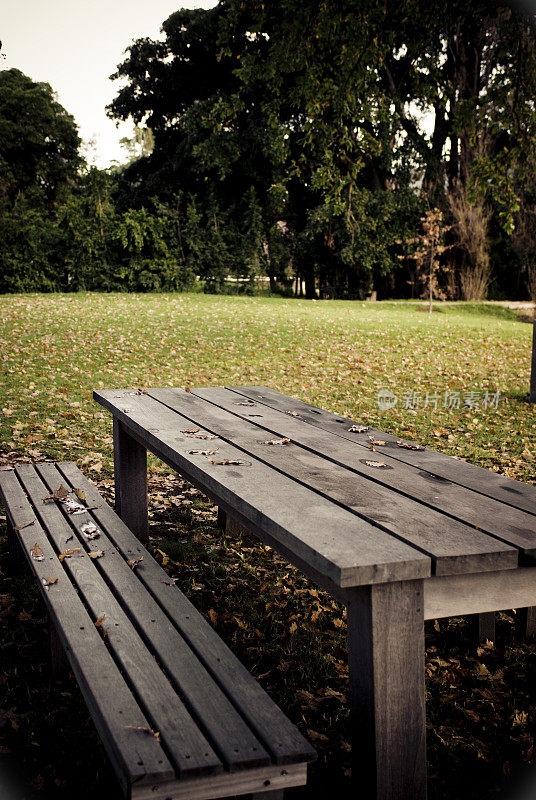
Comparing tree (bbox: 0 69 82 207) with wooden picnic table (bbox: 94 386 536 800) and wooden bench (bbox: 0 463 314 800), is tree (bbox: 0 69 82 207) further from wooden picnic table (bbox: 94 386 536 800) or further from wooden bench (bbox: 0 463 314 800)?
wooden picnic table (bbox: 94 386 536 800)

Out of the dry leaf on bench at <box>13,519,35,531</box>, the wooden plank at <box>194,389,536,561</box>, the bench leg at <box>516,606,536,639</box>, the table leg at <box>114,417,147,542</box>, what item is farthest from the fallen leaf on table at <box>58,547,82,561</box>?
the bench leg at <box>516,606,536,639</box>

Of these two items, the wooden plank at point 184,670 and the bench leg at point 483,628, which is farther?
the bench leg at point 483,628

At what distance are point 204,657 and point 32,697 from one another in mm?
1047

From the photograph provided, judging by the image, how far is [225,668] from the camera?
2.01 m

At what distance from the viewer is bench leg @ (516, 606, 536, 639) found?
331 centimetres

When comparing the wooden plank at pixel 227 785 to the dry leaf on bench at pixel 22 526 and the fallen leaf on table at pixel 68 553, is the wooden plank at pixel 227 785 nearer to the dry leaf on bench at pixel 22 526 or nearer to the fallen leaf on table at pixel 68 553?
the fallen leaf on table at pixel 68 553

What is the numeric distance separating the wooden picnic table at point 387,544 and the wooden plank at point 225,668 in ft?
0.90

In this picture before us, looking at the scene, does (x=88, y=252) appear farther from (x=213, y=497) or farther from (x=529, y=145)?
(x=213, y=497)

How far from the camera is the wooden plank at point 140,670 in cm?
158

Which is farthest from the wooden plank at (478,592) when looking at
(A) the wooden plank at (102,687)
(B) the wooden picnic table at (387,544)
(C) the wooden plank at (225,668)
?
(A) the wooden plank at (102,687)

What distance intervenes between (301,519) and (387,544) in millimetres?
300

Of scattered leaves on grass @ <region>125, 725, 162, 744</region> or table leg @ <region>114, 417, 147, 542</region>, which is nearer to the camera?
scattered leaves on grass @ <region>125, 725, 162, 744</region>

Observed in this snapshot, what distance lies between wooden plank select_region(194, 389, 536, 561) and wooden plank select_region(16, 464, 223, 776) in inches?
38.2

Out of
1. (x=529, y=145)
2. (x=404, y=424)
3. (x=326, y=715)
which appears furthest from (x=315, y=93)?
(x=326, y=715)
